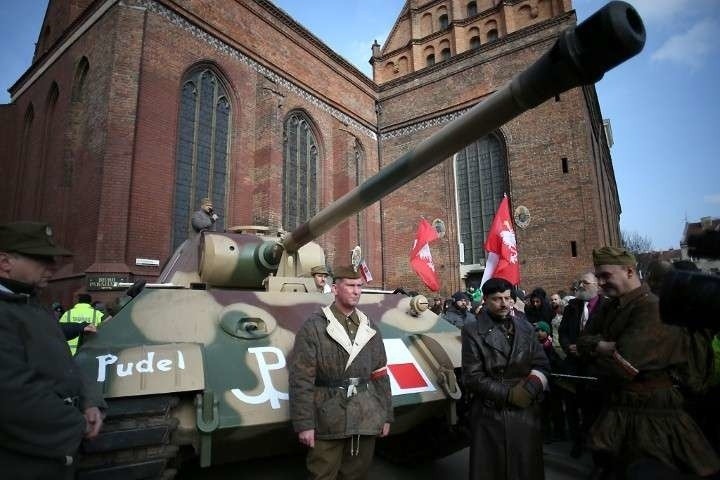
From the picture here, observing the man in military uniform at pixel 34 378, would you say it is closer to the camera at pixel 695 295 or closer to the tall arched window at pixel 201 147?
the camera at pixel 695 295

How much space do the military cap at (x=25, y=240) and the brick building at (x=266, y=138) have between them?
380 inches

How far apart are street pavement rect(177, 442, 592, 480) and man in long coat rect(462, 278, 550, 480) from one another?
1.50 metres

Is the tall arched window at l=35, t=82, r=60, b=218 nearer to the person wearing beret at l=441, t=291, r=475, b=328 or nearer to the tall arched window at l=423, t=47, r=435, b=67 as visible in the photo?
the person wearing beret at l=441, t=291, r=475, b=328

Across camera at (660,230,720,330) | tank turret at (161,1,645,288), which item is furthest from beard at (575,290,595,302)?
camera at (660,230,720,330)

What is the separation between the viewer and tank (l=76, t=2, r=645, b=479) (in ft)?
7.38

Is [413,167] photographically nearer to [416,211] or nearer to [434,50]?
[416,211]

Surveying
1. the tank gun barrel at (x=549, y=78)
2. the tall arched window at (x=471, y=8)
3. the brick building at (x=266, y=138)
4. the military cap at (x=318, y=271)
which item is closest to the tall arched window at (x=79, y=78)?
the brick building at (x=266, y=138)

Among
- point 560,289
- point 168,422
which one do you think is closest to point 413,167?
point 168,422

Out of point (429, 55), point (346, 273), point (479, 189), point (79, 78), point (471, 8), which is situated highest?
point (471, 8)

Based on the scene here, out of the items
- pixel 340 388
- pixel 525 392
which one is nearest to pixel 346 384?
pixel 340 388

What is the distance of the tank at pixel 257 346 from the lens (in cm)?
225

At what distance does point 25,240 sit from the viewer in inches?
79.4

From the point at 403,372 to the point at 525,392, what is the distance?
3.64 feet

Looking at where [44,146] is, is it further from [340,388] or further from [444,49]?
[444,49]
